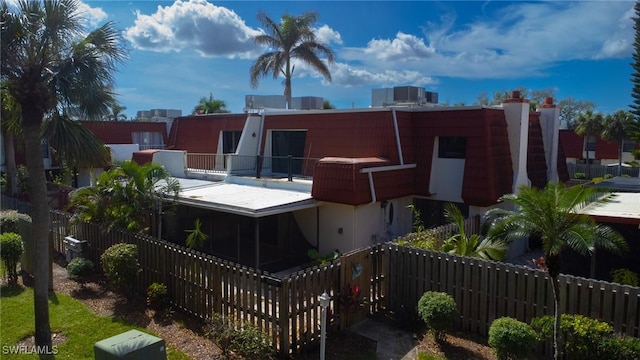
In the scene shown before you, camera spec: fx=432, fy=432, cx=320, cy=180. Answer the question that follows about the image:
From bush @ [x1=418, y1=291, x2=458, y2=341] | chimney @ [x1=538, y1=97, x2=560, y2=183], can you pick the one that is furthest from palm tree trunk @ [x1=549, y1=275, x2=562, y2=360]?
chimney @ [x1=538, y1=97, x2=560, y2=183]

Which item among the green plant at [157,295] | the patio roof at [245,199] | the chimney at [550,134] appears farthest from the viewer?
the chimney at [550,134]

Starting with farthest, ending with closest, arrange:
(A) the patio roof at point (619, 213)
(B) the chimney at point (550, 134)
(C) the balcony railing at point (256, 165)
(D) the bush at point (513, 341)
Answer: (B) the chimney at point (550, 134) < (C) the balcony railing at point (256, 165) < (A) the patio roof at point (619, 213) < (D) the bush at point (513, 341)

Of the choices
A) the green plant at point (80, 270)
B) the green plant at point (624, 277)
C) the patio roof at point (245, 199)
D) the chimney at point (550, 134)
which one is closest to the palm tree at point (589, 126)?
the chimney at point (550, 134)

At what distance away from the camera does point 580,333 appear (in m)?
7.33

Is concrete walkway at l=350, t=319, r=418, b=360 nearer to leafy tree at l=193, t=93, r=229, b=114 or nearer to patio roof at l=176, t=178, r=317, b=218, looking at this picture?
patio roof at l=176, t=178, r=317, b=218

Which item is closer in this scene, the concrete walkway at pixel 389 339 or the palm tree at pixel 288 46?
the concrete walkway at pixel 389 339

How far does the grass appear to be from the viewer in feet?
27.1

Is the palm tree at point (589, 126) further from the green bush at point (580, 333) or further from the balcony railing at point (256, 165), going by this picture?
the green bush at point (580, 333)

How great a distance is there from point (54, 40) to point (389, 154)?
37.0 feet

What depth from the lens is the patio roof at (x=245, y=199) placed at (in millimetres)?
13500

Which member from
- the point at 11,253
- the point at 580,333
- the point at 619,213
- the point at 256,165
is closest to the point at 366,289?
the point at 580,333

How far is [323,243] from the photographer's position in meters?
15.6

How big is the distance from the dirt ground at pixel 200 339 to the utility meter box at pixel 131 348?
1.47m

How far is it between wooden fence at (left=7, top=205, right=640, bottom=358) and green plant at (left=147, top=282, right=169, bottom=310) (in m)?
0.22
